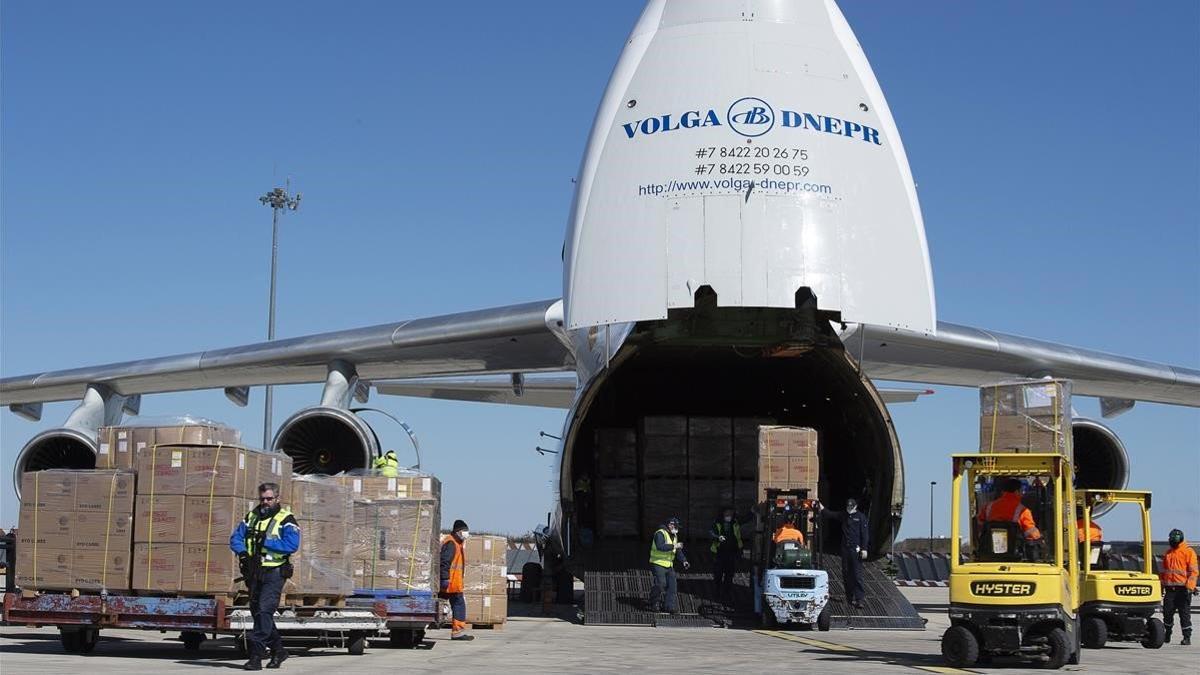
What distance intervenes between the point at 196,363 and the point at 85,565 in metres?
8.38

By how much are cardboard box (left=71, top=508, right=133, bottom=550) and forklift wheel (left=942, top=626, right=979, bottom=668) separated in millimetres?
5833

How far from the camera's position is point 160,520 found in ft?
33.3

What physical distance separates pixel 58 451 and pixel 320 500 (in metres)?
7.41

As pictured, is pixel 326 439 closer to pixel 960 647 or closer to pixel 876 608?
pixel 876 608

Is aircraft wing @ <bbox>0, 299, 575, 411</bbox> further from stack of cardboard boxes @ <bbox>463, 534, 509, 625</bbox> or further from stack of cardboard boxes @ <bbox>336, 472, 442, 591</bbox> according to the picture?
stack of cardboard boxes @ <bbox>336, 472, 442, 591</bbox>

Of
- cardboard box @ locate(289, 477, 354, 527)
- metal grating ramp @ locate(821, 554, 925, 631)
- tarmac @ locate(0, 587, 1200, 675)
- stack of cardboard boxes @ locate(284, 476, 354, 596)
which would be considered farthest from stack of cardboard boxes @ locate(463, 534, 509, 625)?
metal grating ramp @ locate(821, 554, 925, 631)

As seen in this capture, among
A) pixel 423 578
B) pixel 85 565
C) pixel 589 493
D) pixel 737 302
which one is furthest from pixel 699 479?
pixel 85 565

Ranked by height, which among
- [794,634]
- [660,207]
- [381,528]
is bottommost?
[794,634]

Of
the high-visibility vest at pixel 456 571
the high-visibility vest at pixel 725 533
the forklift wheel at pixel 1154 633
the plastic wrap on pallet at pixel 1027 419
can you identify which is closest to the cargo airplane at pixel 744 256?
the high-visibility vest at pixel 725 533

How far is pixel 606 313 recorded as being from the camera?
14.0 m

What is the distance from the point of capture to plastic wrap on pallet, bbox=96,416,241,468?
1057 centimetres

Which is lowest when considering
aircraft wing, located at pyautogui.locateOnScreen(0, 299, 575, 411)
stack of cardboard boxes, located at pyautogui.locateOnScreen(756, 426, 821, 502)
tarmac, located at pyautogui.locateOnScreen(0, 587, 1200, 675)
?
tarmac, located at pyautogui.locateOnScreen(0, 587, 1200, 675)

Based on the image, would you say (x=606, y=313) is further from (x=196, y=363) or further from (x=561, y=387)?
(x=561, y=387)

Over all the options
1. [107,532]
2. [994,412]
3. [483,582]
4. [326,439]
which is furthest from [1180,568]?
[107,532]
